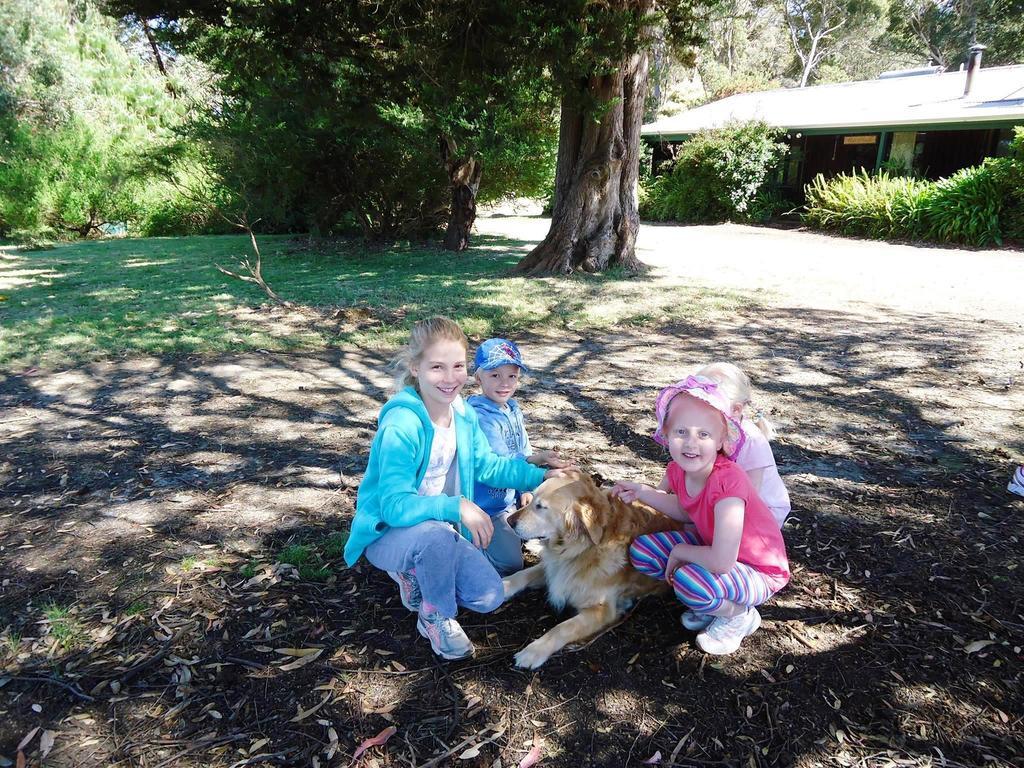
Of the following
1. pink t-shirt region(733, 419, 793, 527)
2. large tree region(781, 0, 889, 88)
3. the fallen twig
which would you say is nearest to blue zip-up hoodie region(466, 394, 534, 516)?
pink t-shirt region(733, 419, 793, 527)

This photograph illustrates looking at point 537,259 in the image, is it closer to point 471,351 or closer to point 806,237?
point 471,351

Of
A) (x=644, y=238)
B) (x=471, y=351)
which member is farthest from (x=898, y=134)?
(x=471, y=351)

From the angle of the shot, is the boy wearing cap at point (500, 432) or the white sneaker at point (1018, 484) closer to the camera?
the boy wearing cap at point (500, 432)

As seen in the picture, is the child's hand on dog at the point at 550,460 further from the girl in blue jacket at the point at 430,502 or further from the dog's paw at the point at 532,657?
the dog's paw at the point at 532,657

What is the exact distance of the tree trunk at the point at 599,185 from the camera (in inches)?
443

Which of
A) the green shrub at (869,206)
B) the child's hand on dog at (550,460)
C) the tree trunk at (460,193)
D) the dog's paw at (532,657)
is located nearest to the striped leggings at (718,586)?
the dog's paw at (532,657)

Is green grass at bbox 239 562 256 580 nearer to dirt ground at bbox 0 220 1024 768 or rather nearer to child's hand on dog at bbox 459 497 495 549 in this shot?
dirt ground at bbox 0 220 1024 768

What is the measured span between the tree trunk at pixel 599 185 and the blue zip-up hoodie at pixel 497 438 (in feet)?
28.5

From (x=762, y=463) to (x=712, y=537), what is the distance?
48cm

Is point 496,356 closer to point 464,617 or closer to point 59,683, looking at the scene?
point 464,617

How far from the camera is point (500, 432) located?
3.35 meters

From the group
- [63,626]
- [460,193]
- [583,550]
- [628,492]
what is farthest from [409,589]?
[460,193]

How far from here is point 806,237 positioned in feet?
63.3

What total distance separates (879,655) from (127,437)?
485 cm
